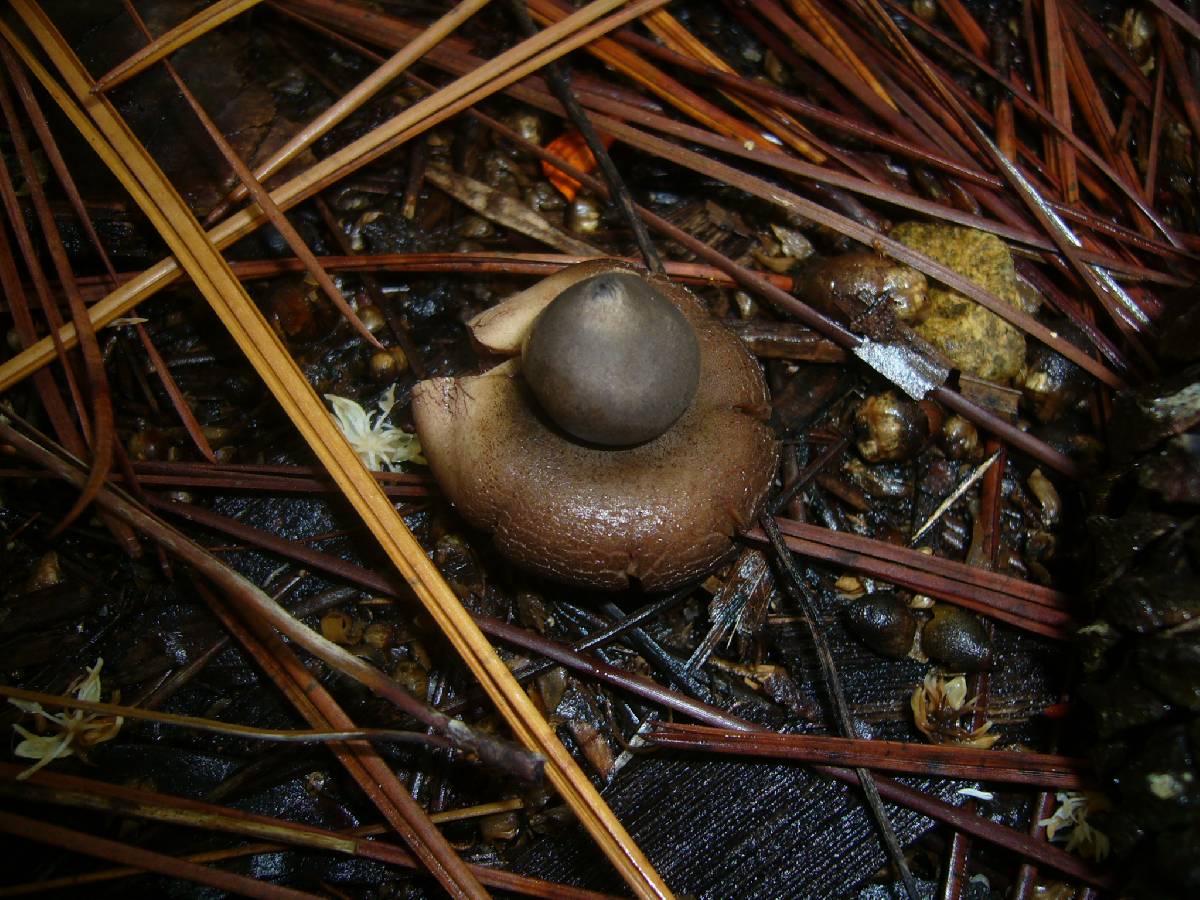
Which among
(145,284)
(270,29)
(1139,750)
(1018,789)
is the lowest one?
(1018,789)

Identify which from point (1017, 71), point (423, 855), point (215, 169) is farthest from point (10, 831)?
point (1017, 71)

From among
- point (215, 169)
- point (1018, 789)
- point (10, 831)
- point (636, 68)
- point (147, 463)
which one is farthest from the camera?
point (636, 68)

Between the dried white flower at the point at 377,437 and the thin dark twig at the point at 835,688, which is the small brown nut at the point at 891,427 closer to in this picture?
the thin dark twig at the point at 835,688

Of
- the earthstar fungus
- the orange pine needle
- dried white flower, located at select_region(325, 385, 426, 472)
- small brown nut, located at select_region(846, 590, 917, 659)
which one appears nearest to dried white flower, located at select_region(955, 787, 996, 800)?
small brown nut, located at select_region(846, 590, 917, 659)

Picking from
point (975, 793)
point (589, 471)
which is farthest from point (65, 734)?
point (975, 793)

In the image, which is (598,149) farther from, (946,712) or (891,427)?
(946,712)

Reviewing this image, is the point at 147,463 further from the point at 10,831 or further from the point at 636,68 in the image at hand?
the point at 636,68

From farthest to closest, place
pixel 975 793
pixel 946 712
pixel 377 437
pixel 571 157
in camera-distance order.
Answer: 1. pixel 571 157
2. pixel 377 437
3. pixel 946 712
4. pixel 975 793
